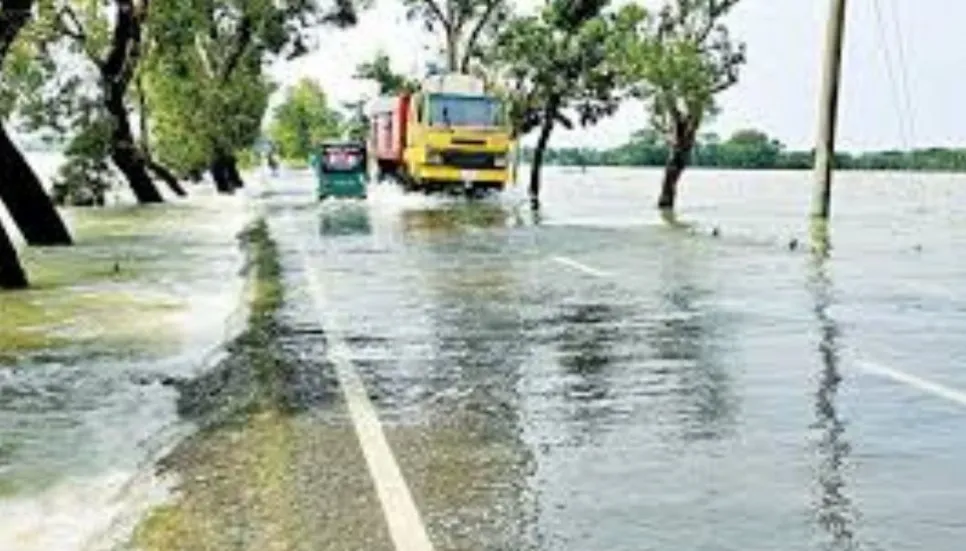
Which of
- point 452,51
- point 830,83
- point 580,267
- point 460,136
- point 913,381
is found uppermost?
point 452,51

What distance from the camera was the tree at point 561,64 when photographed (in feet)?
186

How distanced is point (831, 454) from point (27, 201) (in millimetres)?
24725

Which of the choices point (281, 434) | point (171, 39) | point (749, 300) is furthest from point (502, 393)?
point (171, 39)

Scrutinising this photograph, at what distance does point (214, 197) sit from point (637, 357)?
187 feet

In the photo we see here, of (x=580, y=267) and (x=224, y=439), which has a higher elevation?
(x=224, y=439)

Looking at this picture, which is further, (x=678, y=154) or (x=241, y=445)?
(x=678, y=154)

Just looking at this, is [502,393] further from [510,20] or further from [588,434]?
[510,20]

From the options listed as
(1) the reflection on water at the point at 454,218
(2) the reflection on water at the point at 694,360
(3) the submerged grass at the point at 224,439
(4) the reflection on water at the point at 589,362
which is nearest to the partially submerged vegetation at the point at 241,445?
(3) the submerged grass at the point at 224,439

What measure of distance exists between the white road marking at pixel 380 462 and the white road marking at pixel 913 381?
366 centimetres

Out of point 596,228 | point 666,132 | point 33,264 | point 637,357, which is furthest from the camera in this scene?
point 666,132

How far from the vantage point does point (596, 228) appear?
38344mm

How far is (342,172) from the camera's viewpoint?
6141 centimetres

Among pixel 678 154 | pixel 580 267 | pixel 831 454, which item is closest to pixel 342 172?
pixel 678 154

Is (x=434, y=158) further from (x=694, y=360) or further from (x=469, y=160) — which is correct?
(x=694, y=360)
